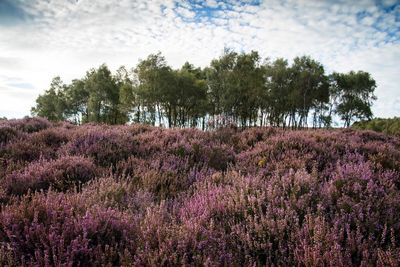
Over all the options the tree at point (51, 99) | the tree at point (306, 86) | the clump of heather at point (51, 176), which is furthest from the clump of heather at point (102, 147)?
the tree at point (51, 99)

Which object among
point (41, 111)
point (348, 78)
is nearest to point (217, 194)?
point (348, 78)

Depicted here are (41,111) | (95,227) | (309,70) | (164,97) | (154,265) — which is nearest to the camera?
(154,265)

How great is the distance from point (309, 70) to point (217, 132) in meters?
50.8

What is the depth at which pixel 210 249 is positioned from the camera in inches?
105

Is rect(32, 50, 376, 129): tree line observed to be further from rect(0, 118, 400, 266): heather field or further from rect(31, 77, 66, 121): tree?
rect(0, 118, 400, 266): heather field

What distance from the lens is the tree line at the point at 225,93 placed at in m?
49.0

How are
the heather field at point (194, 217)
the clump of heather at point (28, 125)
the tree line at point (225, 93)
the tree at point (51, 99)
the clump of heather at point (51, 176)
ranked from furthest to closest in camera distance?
the tree at point (51, 99) → the tree line at point (225, 93) → the clump of heather at point (28, 125) → the clump of heather at point (51, 176) → the heather field at point (194, 217)

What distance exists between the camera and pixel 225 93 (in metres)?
48.5

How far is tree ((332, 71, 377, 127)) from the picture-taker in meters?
56.4

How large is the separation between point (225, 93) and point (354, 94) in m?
26.7

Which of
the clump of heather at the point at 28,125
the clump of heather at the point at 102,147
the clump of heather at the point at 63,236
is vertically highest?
the clump of heather at the point at 28,125

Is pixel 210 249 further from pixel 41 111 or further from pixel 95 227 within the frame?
pixel 41 111

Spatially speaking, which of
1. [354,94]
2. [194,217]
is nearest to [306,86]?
[354,94]

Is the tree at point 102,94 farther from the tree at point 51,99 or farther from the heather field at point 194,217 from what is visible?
the heather field at point 194,217
